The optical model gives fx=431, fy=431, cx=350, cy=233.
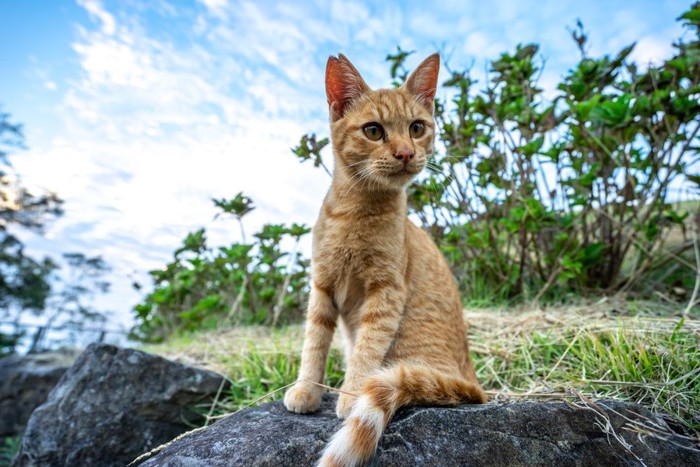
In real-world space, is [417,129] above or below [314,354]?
above

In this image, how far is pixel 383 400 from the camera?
137 cm

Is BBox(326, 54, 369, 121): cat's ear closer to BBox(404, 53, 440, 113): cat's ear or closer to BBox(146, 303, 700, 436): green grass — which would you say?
BBox(404, 53, 440, 113): cat's ear

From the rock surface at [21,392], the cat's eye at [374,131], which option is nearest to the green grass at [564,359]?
the cat's eye at [374,131]

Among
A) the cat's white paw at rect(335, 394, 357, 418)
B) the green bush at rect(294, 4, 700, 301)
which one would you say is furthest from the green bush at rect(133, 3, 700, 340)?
the cat's white paw at rect(335, 394, 357, 418)

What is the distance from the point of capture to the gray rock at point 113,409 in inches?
97.3

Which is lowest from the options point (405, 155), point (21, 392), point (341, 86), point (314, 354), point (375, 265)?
point (21, 392)

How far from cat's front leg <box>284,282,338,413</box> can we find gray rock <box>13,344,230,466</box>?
1168 mm

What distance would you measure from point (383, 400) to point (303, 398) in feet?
1.74

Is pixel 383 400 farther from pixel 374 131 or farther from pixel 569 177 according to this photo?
pixel 569 177

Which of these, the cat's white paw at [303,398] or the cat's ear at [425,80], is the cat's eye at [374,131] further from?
the cat's white paw at [303,398]

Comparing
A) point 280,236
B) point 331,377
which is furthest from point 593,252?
point 280,236

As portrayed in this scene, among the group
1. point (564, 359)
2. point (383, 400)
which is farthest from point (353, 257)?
point (564, 359)

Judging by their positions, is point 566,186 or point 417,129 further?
point 566,186

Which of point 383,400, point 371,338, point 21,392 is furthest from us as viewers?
point 21,392
